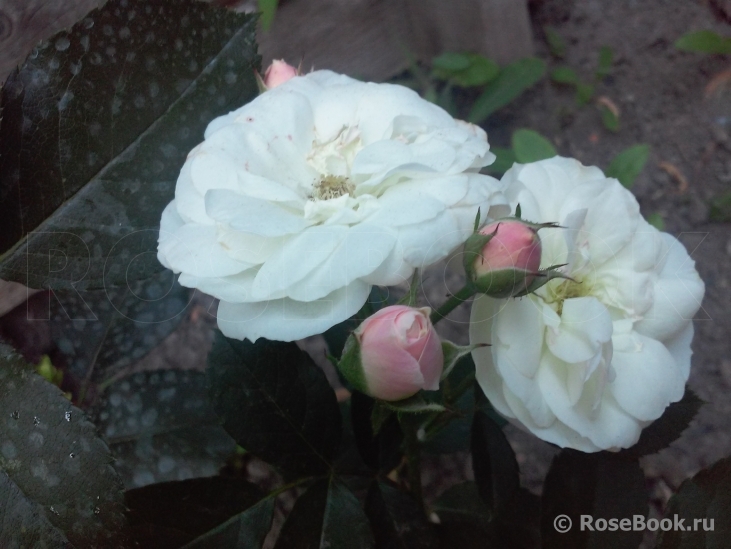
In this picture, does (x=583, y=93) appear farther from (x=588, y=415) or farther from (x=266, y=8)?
(x=588, y=415)

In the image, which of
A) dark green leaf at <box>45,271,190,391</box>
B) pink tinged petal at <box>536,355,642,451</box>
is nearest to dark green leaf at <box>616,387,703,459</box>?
pink tinged petal at <box>536,355,642,451</box>

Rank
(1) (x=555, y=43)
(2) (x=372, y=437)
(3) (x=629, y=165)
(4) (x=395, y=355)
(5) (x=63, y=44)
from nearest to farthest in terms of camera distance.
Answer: (4) (x=395, y=355)
(5) (x=63, y=44)
(2) (x=372, y=437)
(3) (x=629, y=165)
(1) (x=555, y=43)

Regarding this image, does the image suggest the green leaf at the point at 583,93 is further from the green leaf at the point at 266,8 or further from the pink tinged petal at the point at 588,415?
the pink tinged petal at the point at 588,415

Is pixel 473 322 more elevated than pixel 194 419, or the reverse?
pixel 473 322

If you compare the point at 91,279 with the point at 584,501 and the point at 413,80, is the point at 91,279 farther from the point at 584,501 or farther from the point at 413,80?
the point at 413,80

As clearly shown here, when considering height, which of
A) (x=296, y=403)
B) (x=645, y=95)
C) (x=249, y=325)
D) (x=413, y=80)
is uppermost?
(x=249, y=325)

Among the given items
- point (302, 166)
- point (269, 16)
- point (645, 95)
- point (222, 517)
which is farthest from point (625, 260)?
point (645, 95)

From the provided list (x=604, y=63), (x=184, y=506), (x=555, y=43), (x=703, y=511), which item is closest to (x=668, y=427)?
(x=703, y=511)
